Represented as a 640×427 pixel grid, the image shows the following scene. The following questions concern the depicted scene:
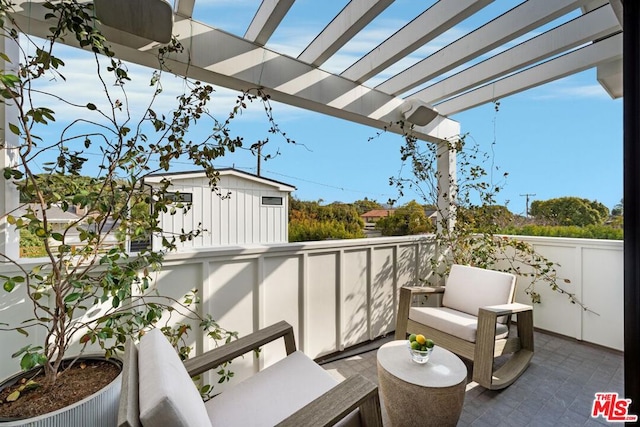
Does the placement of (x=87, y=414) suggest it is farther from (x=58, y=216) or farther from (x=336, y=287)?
(x=336, y=287)

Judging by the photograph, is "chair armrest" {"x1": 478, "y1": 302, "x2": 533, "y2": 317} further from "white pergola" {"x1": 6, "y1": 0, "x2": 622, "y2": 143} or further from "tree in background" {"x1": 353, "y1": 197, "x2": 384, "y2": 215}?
"white pergola" {"x1": 6, "y1": 0, "x2": 622, "y2": 143}

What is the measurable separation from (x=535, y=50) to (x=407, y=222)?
2.02 meters

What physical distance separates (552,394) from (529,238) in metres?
1.83

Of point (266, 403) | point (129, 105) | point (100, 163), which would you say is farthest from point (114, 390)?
point (129, 105)

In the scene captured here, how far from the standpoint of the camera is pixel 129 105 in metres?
1.64

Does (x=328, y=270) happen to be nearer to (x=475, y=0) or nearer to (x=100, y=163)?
(x=100, y=163)

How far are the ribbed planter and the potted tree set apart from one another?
0.44 ft

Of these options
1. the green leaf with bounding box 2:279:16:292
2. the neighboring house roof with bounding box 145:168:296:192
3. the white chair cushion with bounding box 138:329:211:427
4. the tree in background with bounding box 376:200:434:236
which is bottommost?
the white chair cushion with bounding box 138:329:211:427

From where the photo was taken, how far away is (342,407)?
113 cm

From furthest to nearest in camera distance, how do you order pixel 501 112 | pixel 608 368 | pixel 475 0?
1. pixel 501 112
2. pixel 608 368
3. pixel 475 0

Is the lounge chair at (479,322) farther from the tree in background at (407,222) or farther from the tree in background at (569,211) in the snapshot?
the tree in background at (569,211)

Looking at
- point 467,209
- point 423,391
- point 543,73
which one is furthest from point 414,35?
point 423,391

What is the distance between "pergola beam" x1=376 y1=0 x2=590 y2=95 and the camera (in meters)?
2.04

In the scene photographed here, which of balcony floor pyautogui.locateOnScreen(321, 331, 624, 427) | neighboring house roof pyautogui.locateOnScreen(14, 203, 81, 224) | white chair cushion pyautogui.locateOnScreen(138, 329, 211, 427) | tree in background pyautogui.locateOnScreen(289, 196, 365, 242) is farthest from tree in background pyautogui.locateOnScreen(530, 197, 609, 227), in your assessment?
neighboring house roof pyautogui.locateOnScreen(14, 203, 81, 224)
